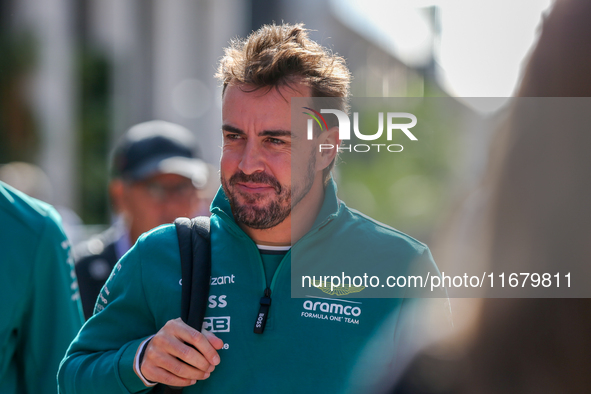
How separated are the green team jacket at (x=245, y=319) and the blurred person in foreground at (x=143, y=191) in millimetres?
1380

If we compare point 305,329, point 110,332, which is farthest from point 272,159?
point 110,332

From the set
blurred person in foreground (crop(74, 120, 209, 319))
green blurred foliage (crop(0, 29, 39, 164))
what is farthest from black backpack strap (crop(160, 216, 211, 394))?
green blurred foliage (crop(0, 29, 39, 164))

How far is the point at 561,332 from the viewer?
620mm

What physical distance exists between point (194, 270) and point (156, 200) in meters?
1.69

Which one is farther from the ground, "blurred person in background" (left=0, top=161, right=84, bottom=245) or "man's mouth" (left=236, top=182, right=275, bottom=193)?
"man's mouth" (left=236, top=182, right=275, bottom=193)

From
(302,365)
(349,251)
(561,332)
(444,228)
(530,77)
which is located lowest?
(302,365)

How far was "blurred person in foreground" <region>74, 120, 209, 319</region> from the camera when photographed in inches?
125

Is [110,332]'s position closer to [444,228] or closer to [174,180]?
[444,228]

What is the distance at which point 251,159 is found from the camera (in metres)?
1.83

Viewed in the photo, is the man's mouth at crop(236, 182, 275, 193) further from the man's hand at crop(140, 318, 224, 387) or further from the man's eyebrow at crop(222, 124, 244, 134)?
the man's hand at crop(140, 318, 224, 387)

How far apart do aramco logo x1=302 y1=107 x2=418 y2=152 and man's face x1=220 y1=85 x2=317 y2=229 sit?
123mm

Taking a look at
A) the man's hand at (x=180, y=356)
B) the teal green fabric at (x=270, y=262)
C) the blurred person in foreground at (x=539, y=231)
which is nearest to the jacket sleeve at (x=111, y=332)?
the man's hand at (x=180, y=356)

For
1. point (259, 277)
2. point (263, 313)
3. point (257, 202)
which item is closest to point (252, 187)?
point (257, 202)

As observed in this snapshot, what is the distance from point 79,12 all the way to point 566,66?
20552mm
